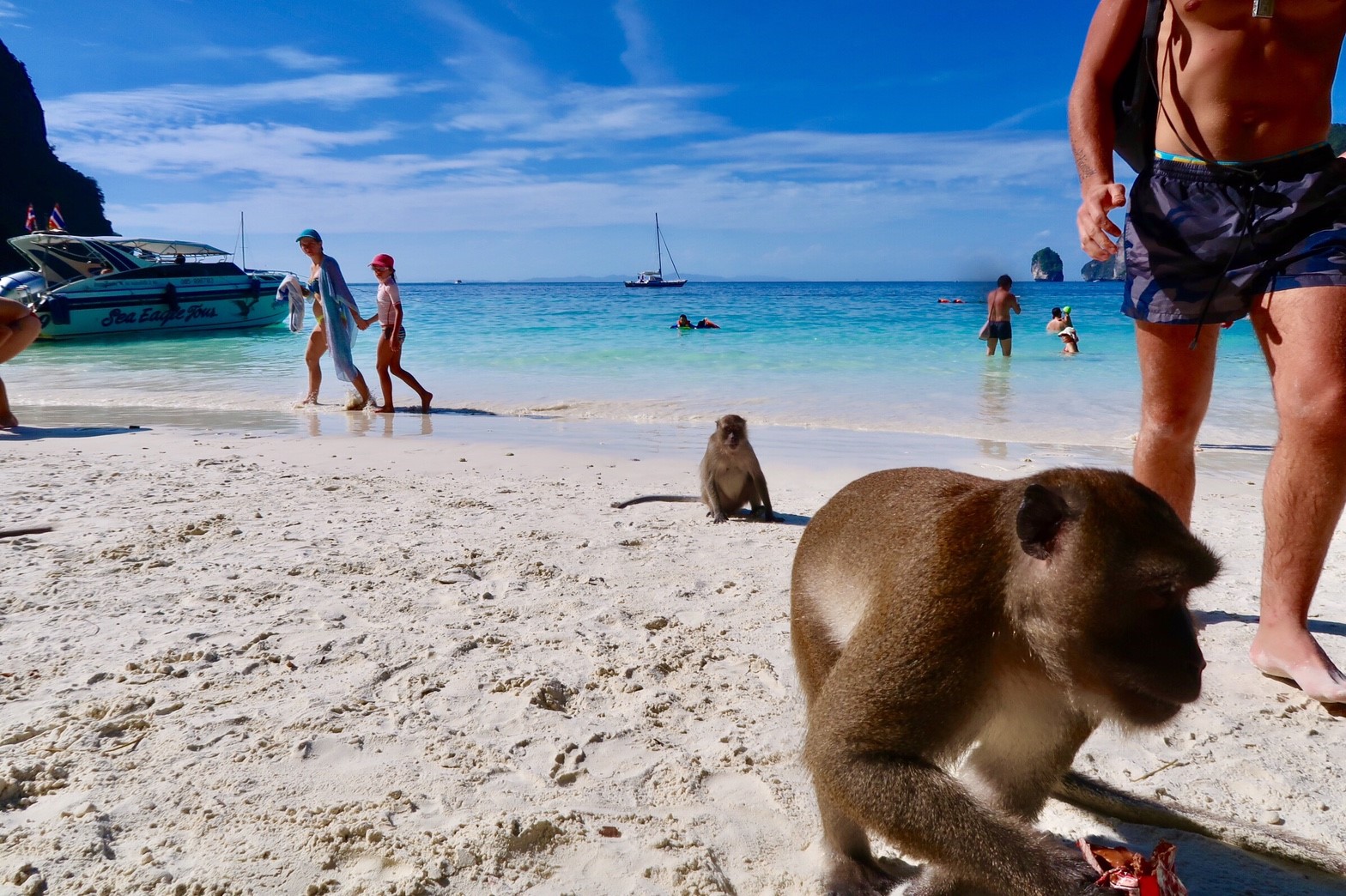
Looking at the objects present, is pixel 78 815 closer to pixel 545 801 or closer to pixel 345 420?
pixel 545 801

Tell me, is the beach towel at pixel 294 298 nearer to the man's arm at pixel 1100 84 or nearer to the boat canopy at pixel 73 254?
the man's arm at pixel 1100 84

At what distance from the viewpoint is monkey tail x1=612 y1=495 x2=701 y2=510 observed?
649 centimetres

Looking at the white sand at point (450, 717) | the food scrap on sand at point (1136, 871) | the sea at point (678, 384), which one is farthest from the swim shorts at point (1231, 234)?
the sea at point (678, 384)

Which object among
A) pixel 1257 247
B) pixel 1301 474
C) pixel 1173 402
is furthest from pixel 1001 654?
pixel 1257 247

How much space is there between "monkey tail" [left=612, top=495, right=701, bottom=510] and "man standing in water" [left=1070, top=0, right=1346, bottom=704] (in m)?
3.67

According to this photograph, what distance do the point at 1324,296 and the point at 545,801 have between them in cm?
311

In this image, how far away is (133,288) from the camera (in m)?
27.5

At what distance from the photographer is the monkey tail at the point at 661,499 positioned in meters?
6.49

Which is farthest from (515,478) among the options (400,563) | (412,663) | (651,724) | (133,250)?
(133,250)

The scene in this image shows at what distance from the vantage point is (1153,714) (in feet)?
5.82

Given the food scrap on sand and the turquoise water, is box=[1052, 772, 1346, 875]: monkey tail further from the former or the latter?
the turquoise water

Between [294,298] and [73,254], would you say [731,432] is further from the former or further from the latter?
[73,254]

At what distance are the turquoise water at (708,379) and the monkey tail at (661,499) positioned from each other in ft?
16.2

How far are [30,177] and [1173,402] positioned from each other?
2510 inches
